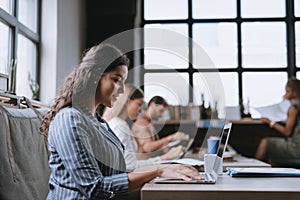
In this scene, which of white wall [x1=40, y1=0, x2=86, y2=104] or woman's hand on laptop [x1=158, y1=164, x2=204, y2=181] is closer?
woman's hand on laptop [x1=158, y1=164, x2=204, y2=181]

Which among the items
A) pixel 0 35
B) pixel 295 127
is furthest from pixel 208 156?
pixel 295 127

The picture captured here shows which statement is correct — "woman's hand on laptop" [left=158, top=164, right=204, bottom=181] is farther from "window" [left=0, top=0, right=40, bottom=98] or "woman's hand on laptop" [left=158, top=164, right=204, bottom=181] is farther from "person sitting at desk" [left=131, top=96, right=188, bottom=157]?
"person sitting at desk" [left=131, top=96, right=188, bottom=157]

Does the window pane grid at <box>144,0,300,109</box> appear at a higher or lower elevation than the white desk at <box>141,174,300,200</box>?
higher

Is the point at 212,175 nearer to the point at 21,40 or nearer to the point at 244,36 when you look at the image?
the point at 21,40

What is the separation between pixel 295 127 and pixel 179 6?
6.70ft

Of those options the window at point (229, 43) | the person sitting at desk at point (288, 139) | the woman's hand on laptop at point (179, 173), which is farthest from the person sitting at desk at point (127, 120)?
the window at point (229, 43)

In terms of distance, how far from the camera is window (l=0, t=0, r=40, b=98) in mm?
2828

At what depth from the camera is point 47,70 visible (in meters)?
3.62

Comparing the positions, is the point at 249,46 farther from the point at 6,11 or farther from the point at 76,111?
the point at 76,111

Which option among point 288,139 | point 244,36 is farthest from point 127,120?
point 244,36

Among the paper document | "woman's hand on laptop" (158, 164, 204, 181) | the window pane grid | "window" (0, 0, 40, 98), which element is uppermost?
the window pane grid

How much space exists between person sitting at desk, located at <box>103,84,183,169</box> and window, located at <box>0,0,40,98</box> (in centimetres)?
70

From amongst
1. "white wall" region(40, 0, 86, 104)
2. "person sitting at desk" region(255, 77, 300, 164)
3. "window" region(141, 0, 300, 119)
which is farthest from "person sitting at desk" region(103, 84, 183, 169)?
"window" region(141, 0, 300, 119)

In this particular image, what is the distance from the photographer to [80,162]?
4.58 ft
